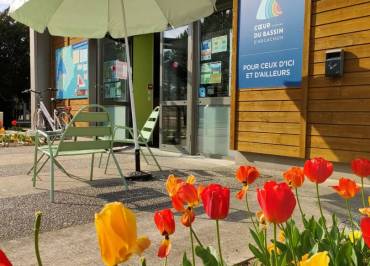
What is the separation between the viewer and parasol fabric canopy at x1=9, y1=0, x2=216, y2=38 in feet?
16.7

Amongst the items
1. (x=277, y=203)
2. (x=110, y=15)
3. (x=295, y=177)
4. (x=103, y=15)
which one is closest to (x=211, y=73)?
(x=110, y=15)

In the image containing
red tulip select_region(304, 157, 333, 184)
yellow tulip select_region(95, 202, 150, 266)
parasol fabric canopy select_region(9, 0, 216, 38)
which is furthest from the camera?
parasol fabric canopy select_region(9, 0, 216, 38)

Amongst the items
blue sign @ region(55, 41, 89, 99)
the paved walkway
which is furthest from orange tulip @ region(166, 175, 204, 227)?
blue sign @ region(55, 41, 89, 99)

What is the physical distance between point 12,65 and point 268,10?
84.9 ft

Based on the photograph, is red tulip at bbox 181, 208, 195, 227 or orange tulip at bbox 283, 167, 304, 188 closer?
red tulip at bbox 181, 208, 195, 227

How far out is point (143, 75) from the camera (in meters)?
10.0

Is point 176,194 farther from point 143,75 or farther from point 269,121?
point 143,75

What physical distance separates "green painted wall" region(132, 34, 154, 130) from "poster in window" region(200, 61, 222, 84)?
2787 millimetres

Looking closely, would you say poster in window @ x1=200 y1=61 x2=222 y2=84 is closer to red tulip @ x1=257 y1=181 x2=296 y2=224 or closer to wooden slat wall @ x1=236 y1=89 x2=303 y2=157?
wooden slat wall @ x1=236 y1=89 x2=303 y2=157

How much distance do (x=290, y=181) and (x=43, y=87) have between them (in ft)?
40.5

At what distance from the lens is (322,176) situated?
56.6 inches

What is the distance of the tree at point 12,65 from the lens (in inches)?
1078

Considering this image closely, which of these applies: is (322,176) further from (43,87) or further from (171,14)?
(43,87)

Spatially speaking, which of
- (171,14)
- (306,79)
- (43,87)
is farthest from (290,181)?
(43,87)
